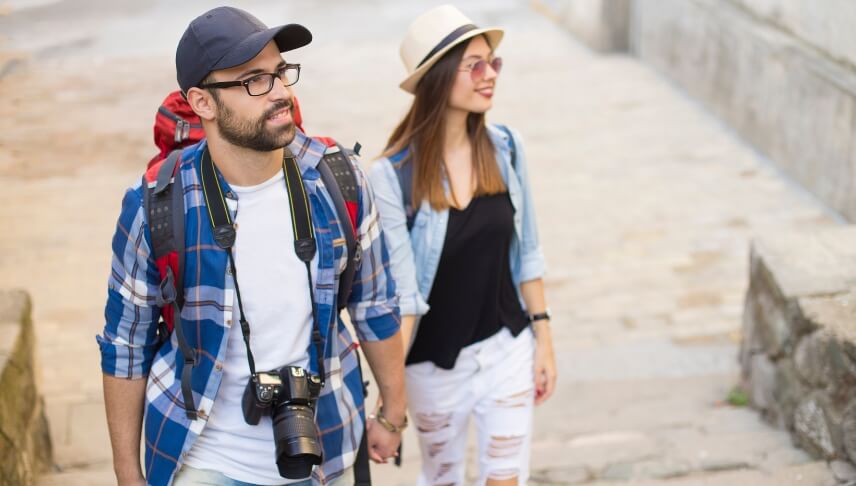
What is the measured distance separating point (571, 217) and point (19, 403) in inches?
203

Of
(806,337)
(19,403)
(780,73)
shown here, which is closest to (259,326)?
(19,403)

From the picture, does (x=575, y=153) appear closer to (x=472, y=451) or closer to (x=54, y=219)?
(x=54, y=219)

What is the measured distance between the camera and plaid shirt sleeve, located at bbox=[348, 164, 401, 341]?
2.97 metres

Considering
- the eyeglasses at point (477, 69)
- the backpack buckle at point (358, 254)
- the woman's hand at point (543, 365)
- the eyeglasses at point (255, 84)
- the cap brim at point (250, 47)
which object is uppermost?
→ the cap brim at point (250, 47)

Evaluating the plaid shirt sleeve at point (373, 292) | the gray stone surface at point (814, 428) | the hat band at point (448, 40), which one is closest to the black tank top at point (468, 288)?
the hat band at point (448, 40)

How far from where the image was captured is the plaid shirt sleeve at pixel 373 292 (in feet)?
9.75

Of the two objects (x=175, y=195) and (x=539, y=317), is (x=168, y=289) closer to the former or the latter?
(x=175, y=195)

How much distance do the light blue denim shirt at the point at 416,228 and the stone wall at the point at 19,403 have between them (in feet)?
4.89

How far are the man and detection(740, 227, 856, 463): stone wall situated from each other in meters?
2.41

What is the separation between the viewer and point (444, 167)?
3.70m

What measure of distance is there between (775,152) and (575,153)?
1.74 meters

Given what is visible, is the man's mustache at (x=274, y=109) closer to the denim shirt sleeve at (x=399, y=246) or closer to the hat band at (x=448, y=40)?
the denim shirt sleeve at (x=399, y=246)

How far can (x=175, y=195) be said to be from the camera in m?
2.72

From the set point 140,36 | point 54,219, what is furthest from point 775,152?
point 140,36
